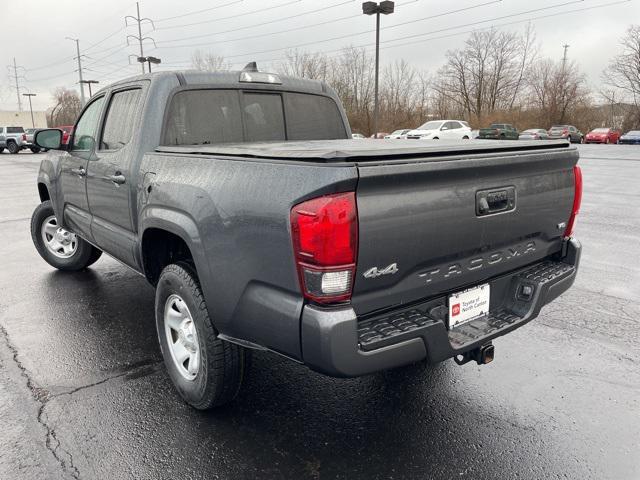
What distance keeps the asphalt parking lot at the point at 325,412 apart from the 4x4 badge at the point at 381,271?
1.02 metres

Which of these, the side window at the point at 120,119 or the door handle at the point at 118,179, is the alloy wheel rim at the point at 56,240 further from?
the door handle at the point at 118,179

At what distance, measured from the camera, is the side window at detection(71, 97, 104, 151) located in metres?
4.28

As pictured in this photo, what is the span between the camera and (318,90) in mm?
4418

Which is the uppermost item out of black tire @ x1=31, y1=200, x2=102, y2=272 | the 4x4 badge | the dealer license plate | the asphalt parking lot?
the 4x4 badge

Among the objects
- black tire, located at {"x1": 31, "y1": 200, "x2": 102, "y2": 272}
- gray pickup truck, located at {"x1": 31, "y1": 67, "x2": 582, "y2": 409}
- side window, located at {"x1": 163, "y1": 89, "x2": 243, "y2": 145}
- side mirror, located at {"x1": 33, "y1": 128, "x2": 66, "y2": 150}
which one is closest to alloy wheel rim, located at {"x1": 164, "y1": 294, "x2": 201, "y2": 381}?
gray pickup truck, located at {"x1": 31, "y1": 67, "x2": 582, "y2": 409}

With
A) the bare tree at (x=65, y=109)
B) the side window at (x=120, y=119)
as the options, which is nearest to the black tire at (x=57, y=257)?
the side window at (x=120, y=119)

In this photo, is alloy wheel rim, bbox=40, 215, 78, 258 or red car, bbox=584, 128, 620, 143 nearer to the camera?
alloy wheel rim, bbox=40, 215, 78, 258

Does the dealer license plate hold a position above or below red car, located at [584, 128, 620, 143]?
below

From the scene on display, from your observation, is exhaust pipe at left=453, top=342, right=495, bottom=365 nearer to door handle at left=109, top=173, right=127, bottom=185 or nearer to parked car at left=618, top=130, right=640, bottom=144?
door handle at left=109, top=173, right=127, bottom=185

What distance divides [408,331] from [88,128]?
3713 mm

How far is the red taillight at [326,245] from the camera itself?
1944 millimetres

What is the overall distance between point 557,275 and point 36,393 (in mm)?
3294

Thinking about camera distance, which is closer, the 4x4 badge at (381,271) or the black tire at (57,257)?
the 4x4 badge at (381,271)

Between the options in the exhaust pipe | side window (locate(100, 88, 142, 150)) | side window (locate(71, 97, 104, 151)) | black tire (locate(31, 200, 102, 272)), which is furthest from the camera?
black tire (locate(31, 200, 102, 272))
